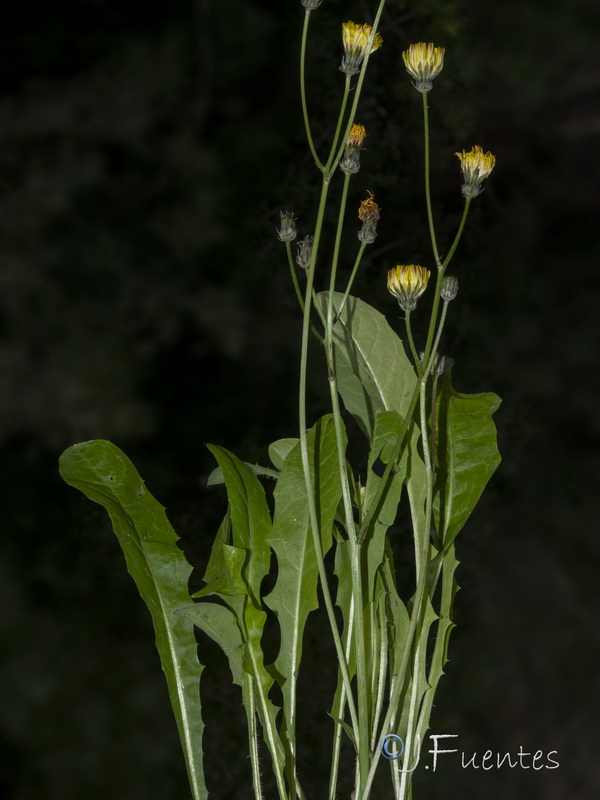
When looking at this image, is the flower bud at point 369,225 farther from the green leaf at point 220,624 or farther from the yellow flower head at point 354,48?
the green leaf at point 220,624

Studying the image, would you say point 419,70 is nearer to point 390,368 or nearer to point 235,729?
point 390,368

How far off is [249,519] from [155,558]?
0.20 ft

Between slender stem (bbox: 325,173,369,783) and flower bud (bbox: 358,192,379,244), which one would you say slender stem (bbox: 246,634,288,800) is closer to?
slender stem (bbox: 325,173,369,783)

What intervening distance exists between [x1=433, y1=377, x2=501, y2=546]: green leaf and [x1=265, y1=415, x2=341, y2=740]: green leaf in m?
0.07

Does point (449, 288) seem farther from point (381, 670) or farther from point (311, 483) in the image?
point (381, 670)

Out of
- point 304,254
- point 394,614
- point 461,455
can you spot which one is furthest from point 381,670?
point 304,254

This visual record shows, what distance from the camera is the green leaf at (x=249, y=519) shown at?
53 centimetres

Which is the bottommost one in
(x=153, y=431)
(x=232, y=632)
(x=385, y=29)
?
(x=232, y=632)

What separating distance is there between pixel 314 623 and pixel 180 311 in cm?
31

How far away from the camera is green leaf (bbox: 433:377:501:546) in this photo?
53cm

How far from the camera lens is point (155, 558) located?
538 millimetres

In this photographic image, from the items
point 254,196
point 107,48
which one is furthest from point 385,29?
point 107,48

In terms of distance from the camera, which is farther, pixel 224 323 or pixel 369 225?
pixel 224 323

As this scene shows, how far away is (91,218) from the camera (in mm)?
831
